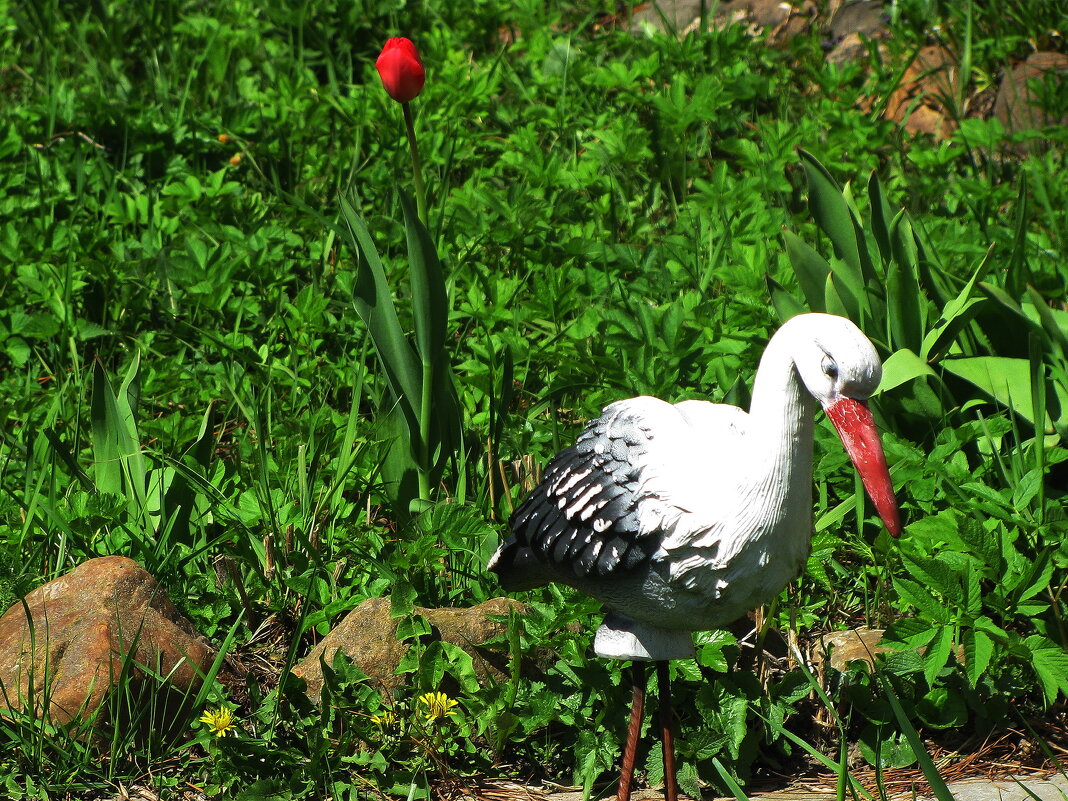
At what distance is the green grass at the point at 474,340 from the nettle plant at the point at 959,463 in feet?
0.04

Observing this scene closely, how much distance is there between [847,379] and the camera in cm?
174

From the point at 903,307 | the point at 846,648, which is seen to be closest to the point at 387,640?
the point at 846,648

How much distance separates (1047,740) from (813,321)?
1367 millimetres

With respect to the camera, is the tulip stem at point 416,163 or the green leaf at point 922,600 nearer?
the green leaf at point 922,600

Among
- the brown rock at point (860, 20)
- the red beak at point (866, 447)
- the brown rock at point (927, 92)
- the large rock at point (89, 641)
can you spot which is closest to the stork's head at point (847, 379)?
the red beak at point (866, 447)

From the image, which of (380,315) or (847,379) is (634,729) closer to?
(847,379)

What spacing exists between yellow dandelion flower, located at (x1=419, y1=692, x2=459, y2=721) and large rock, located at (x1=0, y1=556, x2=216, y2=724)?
1.74ft

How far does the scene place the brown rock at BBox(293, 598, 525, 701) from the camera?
2555 mm

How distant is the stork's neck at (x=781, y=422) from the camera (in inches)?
71.4

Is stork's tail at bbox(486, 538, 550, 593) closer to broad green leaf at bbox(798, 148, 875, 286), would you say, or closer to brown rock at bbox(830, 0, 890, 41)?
broad green leaf at bbox(798, 148, 875, 286)

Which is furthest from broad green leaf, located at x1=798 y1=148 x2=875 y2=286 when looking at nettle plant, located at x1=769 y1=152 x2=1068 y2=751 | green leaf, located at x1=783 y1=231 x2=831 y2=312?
green leaf, located at x1=783 y1=231 x2=831 y2=312

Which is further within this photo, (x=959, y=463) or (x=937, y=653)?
(x=959, y=463)

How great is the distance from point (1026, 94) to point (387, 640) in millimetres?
3707

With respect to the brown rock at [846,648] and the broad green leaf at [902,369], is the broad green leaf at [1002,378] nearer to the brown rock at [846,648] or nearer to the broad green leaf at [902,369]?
the broad green leaf at [902,369]
